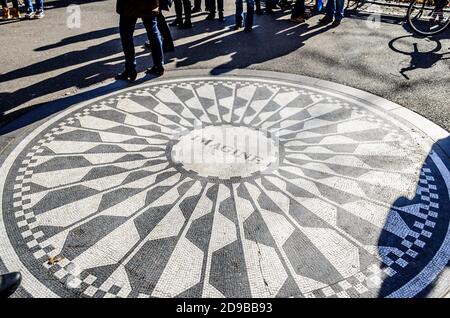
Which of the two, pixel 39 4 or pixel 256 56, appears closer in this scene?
pixel 256 56

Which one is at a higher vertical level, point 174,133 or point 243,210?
point 174,133

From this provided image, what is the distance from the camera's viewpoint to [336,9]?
1020cm

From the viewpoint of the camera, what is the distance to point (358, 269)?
3293mm

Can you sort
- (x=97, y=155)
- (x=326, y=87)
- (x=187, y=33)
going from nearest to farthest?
(x=97, y=155), (x=326, y=87), (x=187, y=33)

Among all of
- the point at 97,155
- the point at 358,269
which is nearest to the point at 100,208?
the point at 97,155

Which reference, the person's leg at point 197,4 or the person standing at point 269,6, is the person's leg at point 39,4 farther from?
the person standing at point 269,6

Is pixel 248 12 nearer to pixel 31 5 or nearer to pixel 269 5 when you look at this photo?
pixel 269 5

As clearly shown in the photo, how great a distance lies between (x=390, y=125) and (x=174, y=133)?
313cm

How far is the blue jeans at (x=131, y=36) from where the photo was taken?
6.53m

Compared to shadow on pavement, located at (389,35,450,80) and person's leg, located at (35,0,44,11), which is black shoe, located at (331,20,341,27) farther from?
person's leg, located at (35,0,44,11)

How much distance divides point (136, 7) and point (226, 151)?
3143 mm

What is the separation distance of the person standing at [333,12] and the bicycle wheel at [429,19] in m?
1.69

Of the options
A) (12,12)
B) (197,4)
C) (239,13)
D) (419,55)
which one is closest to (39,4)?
(12,12)
